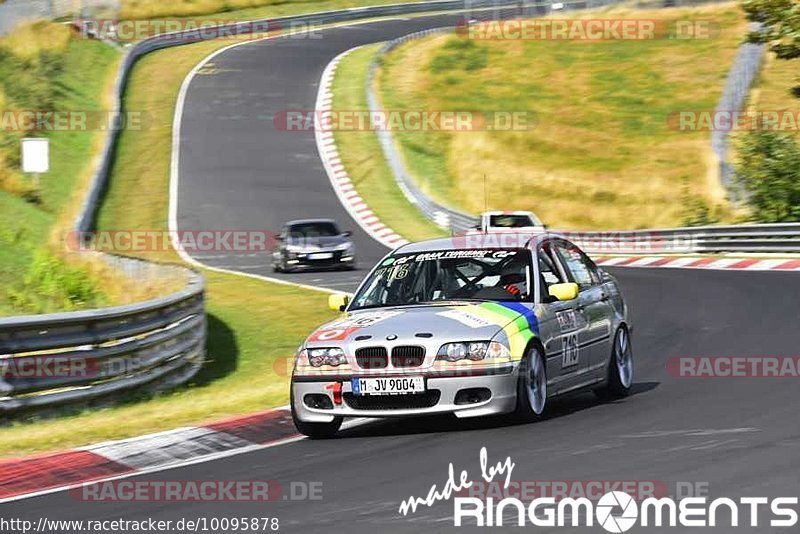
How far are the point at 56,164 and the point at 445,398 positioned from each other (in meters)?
33.1

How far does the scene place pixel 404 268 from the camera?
474 inches

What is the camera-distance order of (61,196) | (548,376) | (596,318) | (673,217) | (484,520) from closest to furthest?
(484,520) < (548,376) < (596,318) < (61,196) < (673,217)

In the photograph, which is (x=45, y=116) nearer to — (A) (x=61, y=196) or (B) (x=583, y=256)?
(A) (x=61, y=196)

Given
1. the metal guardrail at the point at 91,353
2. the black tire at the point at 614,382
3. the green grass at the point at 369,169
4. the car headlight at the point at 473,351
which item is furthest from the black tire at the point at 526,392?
the green grass at the point at 369,169

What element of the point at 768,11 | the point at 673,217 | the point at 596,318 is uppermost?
the point at 768,11

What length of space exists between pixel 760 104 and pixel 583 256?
36.9 metres

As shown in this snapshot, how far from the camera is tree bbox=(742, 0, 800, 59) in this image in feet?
115

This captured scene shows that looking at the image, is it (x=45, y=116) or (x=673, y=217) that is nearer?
(x=673, y=217)

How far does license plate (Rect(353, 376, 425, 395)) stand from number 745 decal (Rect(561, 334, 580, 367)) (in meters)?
1.49

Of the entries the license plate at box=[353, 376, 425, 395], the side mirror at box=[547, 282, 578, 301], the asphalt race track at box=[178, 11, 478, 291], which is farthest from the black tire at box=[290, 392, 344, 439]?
the asphalt race track at box=[178, 11, 478, 291]

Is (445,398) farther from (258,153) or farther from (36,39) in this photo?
(36,39)

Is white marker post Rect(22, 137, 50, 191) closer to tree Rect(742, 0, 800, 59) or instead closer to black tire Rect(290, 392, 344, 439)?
tree Rect(742, 0, 800, 59)

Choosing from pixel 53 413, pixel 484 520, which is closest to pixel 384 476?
pixel 484 520

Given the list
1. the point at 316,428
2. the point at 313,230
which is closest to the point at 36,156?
the point at 313,230
